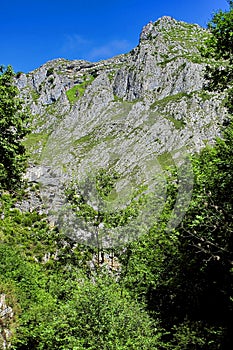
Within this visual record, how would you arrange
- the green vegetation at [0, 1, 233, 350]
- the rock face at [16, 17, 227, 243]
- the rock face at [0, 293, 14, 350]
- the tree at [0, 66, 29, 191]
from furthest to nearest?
the rock face at [16, 17, 227, 243]
the tree at [0, 66, 29, 191]
the rock face at [0, 293, 14, 350]
the green vegetation at [0, 1, 233, 350]

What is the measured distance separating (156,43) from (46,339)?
185 metres

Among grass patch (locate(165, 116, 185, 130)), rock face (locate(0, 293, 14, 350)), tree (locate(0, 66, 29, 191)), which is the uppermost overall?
grass patch (locate(165, 116, 185, 130))

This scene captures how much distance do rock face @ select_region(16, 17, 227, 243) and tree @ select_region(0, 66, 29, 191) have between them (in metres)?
81.5

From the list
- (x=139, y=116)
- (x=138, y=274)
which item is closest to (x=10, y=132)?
(x=138, y=274)

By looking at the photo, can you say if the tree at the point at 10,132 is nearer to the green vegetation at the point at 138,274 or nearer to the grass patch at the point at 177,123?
the green vegetation at the point at 138,274

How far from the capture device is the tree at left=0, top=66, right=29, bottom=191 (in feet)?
49.0

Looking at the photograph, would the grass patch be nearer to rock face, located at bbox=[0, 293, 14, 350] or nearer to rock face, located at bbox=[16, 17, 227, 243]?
rock face, located at bbox=[16, 17, 227, 243]

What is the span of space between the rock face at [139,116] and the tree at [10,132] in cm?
8150

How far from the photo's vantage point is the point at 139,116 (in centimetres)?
14700

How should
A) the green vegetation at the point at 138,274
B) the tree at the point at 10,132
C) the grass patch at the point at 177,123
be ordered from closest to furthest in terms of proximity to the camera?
the green vegetation at the point at 138,274 → the tree at the point at 10,132 → the grass patch at the point at 177,123

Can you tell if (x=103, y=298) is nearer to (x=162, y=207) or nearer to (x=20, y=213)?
(x=162, y=207)

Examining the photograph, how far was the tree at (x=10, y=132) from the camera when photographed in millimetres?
14938

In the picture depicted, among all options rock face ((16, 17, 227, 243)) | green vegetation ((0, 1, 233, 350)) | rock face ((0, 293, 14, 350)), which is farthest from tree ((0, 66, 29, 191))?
rock face ((16, 17, 227, 243))

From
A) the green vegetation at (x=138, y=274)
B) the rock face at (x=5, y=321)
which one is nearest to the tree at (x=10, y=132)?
the green vegetation at (x=138, y=274)
